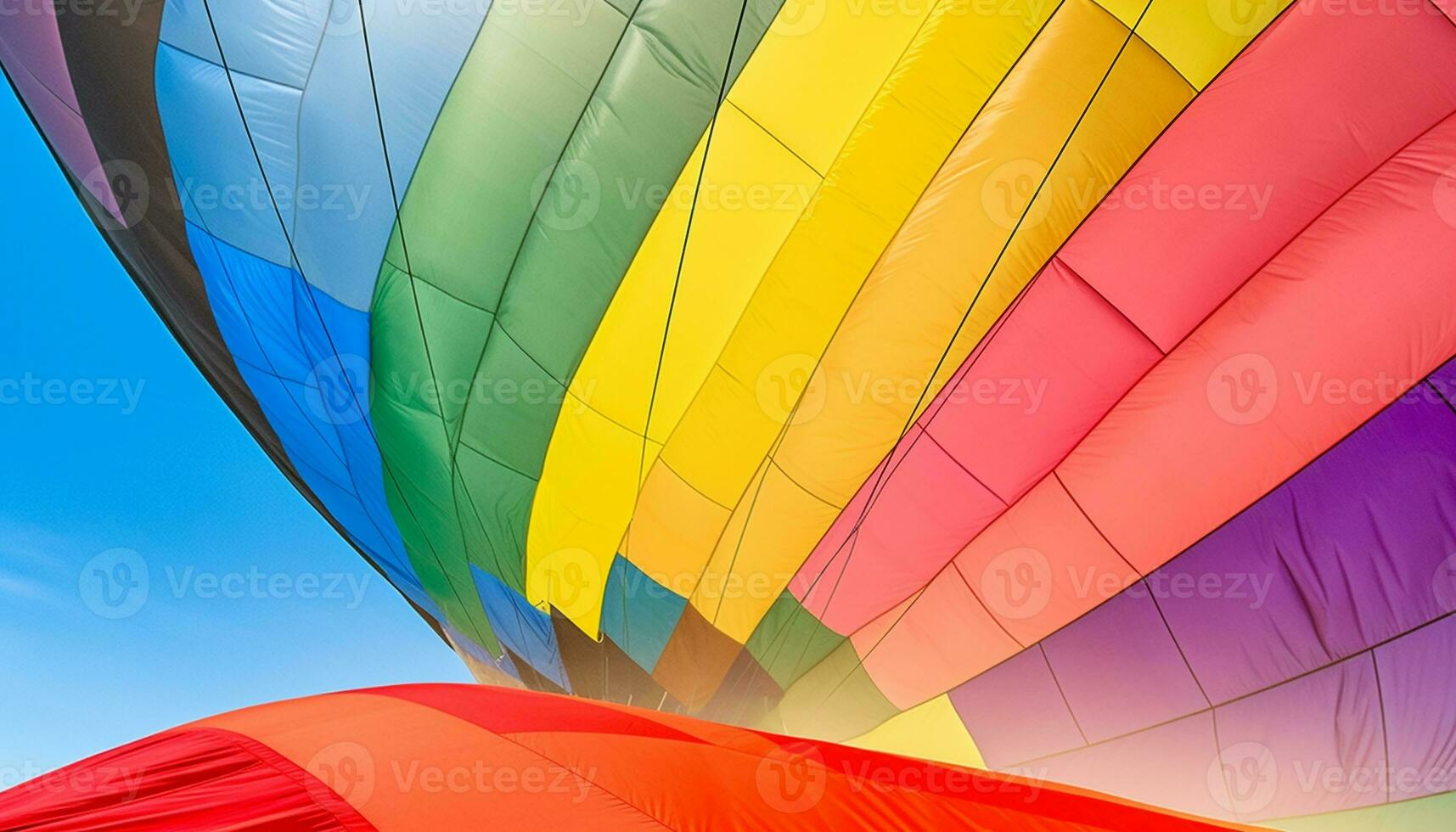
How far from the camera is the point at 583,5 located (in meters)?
3.07

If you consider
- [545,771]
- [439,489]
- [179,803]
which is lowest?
[179,803]

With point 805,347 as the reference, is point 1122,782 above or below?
below

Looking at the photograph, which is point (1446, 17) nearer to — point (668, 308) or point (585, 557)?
point (668, 308)

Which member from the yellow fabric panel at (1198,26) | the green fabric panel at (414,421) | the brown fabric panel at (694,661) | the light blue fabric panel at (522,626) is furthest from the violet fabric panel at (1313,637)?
the green fabric panel at (414,421)

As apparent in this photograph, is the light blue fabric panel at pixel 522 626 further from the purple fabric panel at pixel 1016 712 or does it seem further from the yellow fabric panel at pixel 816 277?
the purple fabric panel at pixel 1016 712

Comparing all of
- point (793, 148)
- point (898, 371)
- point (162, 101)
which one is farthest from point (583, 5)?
point (162, 101)

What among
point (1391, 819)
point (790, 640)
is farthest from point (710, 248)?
point (1391, 819)

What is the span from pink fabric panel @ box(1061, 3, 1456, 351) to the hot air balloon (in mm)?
10

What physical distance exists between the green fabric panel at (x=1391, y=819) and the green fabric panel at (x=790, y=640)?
4.50ft

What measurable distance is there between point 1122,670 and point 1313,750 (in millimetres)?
505

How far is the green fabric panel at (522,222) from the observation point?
304 centimetres

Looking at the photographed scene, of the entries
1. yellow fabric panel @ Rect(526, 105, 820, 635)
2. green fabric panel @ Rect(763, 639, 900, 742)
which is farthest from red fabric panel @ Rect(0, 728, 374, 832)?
green fabric panel @ Rect(763, 639, 900, 742)

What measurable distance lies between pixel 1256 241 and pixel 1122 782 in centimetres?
158

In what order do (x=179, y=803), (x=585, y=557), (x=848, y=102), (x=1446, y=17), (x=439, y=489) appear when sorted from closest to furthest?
1. (x=179, y=803)
2. (x=1446, y=17)
3. (x=848, y=102)
4. (x=585, y=557)
5. (x=439, y=489)
